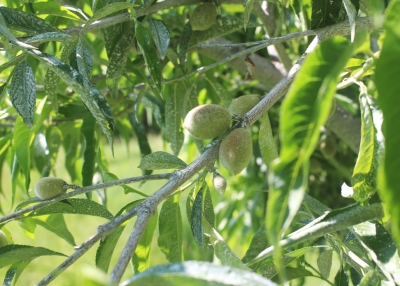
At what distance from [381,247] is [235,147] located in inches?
7.6

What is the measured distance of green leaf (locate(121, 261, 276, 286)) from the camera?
1.07ft

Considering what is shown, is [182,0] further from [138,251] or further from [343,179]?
[343,179]

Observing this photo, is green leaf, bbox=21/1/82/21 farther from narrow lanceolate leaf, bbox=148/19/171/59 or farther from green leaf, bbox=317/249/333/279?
green leaf, bbox=317/249/333/279

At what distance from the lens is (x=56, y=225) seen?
0.81 m

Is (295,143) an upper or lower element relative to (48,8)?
lower

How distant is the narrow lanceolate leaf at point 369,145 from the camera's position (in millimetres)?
438

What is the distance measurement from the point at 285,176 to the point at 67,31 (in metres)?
0.48

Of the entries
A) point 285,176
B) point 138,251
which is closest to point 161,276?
point 285,176

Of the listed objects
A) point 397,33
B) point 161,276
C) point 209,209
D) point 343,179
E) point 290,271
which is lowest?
point 343,179

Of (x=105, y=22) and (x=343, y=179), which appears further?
(x=343, y=179)

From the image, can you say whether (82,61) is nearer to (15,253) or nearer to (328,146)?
(15,253)

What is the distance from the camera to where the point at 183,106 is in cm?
82

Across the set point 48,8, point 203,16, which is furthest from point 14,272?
point 203,16

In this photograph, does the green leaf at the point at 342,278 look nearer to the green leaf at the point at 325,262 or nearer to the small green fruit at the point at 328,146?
the green leaf at the point at 325,262
